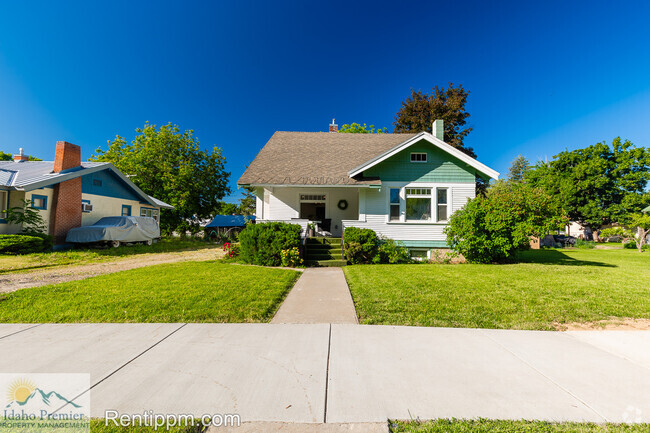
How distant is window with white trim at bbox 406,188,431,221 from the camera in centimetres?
1216

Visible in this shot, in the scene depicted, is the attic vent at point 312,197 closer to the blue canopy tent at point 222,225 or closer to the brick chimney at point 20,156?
the blue canopy tent at point 222,225

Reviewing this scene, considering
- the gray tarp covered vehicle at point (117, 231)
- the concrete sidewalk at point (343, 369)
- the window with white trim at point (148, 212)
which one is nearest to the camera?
the concrete sidewalk at point (343, 369)

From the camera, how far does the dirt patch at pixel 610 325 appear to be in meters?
3.97

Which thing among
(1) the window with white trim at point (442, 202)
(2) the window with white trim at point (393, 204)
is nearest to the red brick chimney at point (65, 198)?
(2) the window with white trim at point (393, 204)

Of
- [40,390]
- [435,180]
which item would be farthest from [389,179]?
[40,390]

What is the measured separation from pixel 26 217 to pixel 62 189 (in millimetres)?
2408

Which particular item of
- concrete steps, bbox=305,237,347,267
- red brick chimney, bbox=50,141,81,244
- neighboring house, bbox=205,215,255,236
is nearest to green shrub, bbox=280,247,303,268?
concrete steps, bbox=305,237,347,267

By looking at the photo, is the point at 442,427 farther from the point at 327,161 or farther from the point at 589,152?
the point at 589,152

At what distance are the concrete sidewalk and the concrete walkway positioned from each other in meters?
0.36

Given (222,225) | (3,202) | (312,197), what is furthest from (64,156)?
(312,197)

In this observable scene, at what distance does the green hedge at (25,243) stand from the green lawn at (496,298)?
15.9 metres

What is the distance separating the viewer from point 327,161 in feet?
46.0

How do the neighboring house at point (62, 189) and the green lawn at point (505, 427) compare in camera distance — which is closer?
the green lawn at point (505, 427)

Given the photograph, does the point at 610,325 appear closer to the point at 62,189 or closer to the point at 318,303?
the point at 318,303
